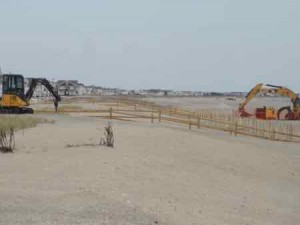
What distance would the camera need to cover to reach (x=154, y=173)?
14.3 meters

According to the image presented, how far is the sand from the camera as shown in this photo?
9406mm

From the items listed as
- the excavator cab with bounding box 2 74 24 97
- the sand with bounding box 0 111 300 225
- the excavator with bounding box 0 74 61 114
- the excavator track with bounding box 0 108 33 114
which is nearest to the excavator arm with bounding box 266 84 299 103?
the excavator track with bounding box 0 108 33 114

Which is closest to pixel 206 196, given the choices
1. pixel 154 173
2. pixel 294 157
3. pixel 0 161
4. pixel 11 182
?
pixel 154 173

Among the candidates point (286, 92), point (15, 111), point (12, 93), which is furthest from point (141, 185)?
point (286, 92)

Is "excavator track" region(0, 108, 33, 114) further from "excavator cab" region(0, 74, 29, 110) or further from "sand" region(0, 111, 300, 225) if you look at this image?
"sand" region(0, 111, 300, 225)

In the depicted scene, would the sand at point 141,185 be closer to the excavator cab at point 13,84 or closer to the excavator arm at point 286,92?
the excavator cab at point 13,84

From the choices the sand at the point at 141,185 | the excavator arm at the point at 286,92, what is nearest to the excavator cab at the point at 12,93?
the sand at the point at 141,185

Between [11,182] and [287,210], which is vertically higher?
[11,182]

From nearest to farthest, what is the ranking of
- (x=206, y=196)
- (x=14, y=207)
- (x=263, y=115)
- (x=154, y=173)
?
(x=14, y=207)
(x=206, y=196)
(x=154, y=173)
(x=263, y=115)

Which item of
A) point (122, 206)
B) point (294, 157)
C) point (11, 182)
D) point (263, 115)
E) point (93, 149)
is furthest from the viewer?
point (263, 115)

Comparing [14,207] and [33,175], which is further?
[33,175]

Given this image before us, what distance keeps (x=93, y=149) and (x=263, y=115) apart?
40.0 m

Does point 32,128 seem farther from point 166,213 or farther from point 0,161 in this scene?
point 166,213

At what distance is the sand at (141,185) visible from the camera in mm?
9406
